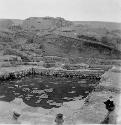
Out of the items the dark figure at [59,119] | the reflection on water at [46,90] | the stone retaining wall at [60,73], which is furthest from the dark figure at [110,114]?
the stone retaining wall at [60,73]

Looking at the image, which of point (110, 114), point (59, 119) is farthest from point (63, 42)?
point (59, 119)

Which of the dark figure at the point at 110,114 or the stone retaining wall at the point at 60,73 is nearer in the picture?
the dark figure at the point at 110,114

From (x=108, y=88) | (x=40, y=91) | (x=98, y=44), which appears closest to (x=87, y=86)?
(x=40, y=91)

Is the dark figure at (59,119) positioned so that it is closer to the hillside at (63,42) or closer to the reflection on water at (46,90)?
the reflection on water at (46,90)

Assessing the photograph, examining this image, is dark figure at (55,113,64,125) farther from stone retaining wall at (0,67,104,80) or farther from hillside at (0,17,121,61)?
hillside at (0,17,121,61)

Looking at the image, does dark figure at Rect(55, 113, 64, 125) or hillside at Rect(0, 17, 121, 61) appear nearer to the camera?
dark figure at Rect(55, 113, 64, 125)

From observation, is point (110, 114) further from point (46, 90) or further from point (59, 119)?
point (46, 90)

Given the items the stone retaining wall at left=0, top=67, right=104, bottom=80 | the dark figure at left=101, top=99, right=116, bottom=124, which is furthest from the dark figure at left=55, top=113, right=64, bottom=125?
the stone retaining wall at left=0, top=67, right=104, bottom=80

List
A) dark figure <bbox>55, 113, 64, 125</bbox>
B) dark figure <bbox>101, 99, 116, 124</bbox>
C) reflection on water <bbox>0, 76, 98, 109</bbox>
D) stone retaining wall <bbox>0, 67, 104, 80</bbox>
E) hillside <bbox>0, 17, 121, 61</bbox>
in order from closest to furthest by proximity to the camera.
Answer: dark figure <bbox>55, 113, 64, 125</bbox>
dark figure <bbox>101, 99, 116, 124</bbox>
reflection on water <bbox>0, 76, 98, 109</bbox>
stone retaining wall <bbox>0, 67, 104, 80</bbox>
hillside <bbox>0, 17, 121, 61</bbox>

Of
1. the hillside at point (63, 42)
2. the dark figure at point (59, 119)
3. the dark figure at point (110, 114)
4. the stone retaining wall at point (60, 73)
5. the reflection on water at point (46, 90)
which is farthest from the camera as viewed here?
the hillside at point (63, 42)
